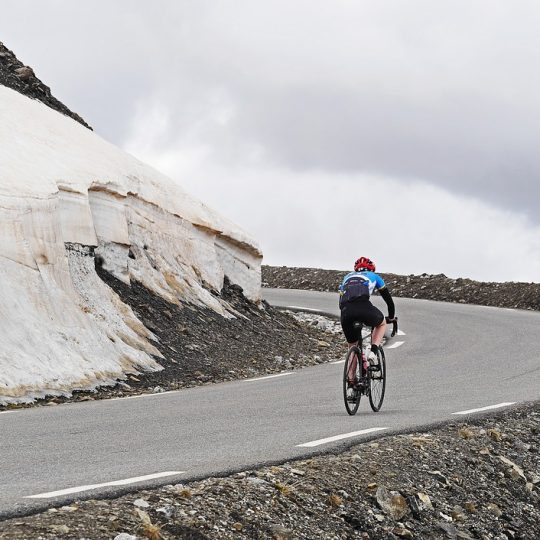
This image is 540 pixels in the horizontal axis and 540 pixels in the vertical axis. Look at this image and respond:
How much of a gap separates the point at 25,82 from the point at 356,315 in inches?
693

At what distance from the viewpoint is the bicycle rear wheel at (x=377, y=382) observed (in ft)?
38.2

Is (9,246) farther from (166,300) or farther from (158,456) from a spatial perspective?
(158,456)

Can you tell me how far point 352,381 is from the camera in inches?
444

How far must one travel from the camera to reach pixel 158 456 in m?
7.98

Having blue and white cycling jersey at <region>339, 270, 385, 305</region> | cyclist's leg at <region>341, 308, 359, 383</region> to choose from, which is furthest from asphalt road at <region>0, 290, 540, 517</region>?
blue and white cycling jersey at <region>339, 270, 385, 305</region>

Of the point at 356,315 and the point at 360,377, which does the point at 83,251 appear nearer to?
the point at 356,315

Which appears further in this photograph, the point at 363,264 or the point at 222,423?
the point at 363,264

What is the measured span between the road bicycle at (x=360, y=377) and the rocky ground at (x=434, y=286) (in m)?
20.6

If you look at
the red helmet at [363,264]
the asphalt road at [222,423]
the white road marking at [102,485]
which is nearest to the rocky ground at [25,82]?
the asphalt road at [222,423]

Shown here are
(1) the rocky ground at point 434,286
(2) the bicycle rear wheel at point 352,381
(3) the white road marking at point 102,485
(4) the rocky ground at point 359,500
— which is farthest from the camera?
(1) the rocky ground at point 434,286

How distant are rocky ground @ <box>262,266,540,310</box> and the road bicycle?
67.6ft

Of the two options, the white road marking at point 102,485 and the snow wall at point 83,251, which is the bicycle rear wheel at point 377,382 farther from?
the snow wall at point 83,251

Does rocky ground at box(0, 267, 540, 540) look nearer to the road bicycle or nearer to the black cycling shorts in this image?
the road bicycle

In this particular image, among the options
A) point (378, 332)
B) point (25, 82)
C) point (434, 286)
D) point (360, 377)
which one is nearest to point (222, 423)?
point (360, 377)
